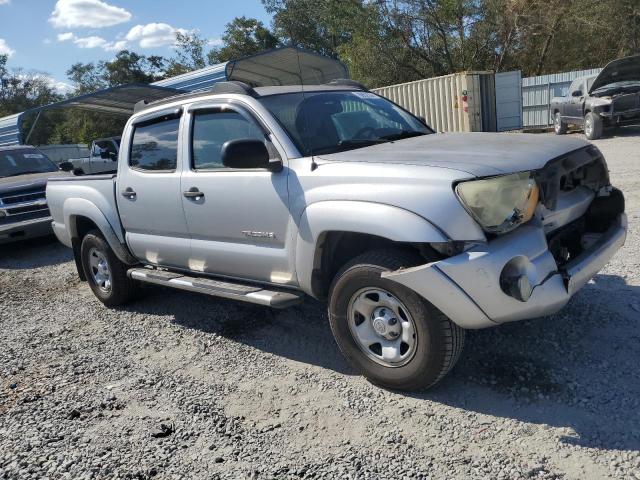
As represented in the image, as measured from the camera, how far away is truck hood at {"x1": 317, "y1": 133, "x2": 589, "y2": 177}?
2980 millimetres

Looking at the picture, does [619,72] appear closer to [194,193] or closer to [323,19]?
[194,193]

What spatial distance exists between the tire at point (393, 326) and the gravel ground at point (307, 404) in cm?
17

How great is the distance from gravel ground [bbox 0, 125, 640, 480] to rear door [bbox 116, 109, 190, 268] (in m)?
0.78

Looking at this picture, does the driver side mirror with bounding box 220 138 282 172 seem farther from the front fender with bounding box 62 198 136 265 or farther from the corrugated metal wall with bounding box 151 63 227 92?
the corrugated metal wall with bounding box 151 63 227 92

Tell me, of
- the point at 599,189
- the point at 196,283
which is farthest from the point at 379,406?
the point at 599,189

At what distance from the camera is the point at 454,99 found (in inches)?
705

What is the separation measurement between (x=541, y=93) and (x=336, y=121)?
60.2ft

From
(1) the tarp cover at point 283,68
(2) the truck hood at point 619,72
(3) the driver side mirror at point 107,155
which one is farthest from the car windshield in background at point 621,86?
(3) the driver side mirror at point 107,155

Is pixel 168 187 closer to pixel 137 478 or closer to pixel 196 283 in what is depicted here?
pixel 196 283

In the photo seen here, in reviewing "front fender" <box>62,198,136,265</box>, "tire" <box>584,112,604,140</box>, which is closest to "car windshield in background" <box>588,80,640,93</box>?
"tire" <box>584,112,604,140</box>

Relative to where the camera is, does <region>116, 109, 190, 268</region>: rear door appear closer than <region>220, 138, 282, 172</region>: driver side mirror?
No

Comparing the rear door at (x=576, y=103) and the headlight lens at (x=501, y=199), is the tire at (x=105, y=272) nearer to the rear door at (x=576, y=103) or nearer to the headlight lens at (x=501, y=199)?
the headlight lens at (x=501, y=199)

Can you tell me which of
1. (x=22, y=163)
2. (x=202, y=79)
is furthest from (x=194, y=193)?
(x=202, y=79)

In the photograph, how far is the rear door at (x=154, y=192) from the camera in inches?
176
